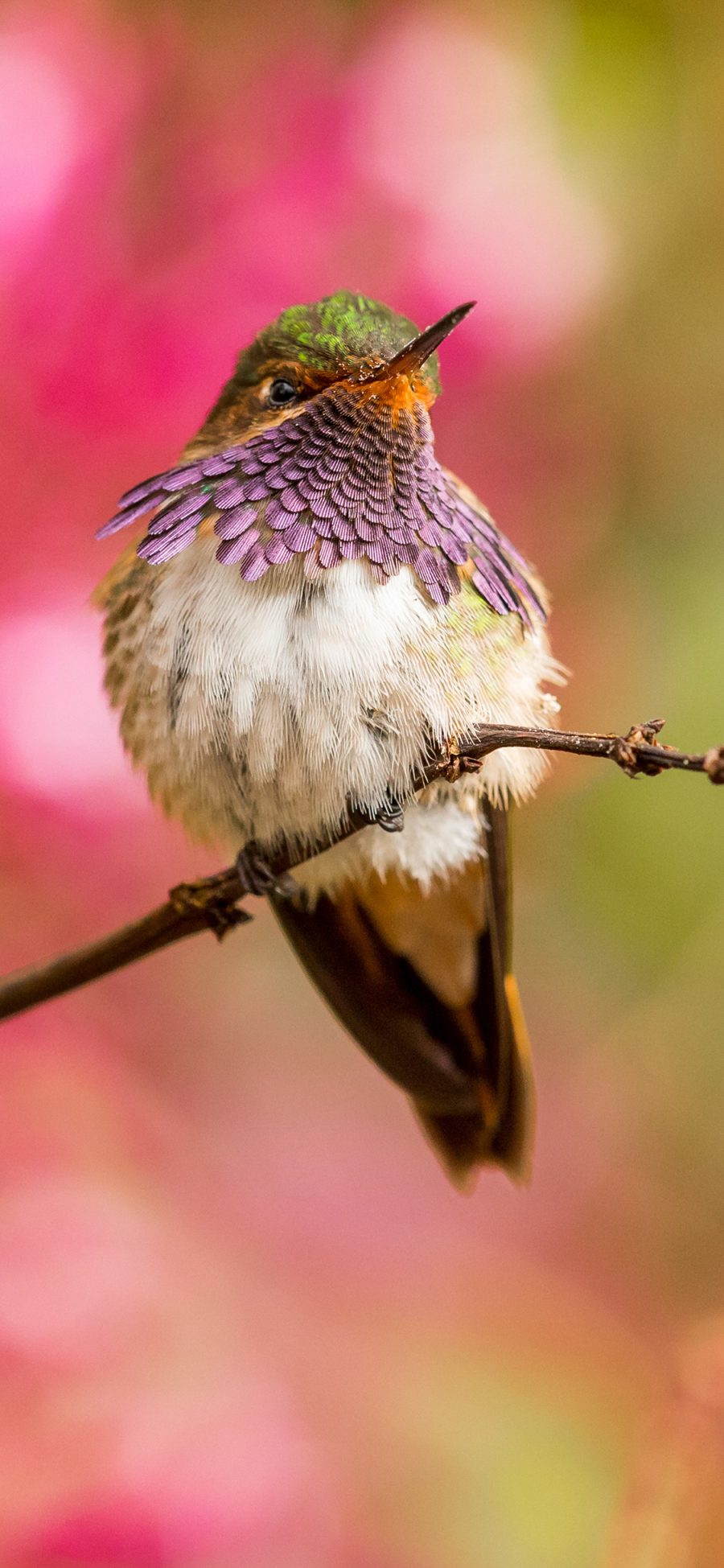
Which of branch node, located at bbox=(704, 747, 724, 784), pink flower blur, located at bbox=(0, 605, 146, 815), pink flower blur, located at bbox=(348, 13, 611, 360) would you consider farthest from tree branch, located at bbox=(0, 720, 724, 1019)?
pink flower blur, located at bbox=(348, 13, 611, 360)

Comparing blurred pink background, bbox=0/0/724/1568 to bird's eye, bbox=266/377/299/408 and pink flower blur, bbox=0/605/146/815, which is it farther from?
bird's eye, bbox=266/377/299/408

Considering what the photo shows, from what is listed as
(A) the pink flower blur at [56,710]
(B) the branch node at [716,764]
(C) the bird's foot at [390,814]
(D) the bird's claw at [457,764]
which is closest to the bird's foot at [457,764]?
(D) the bird's claw at [457,764]

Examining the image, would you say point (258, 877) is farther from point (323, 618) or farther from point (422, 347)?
point (422, 347)

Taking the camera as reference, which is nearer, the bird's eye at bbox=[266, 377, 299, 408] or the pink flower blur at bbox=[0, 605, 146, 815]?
the bird's eye at bbox=[266, 377, 299, 408]

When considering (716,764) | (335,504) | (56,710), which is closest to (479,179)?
(56,710)

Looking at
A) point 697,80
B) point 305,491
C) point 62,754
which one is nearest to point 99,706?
point 62,754

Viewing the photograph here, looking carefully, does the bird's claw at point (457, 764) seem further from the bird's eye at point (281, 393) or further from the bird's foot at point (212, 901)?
the bird's eye at point (281, 393)
